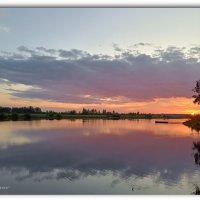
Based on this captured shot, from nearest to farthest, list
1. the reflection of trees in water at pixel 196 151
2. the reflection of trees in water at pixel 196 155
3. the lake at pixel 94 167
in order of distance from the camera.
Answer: the reflection of trees in water at pixel 196 155 → the lake at pixel 94 167 → the reflection of trees in water at pixel 196 151

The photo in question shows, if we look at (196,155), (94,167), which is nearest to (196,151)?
(196,155)

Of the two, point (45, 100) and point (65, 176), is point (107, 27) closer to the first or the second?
point (45, 100)


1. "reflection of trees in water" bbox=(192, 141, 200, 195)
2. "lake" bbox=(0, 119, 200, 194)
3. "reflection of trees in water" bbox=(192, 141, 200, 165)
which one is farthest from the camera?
"reflection of trees in water" bbox=(192, 141, 200, 165)

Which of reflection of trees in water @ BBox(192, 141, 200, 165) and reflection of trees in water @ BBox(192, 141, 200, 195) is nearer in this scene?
reflection of trees in water @ BBox(192, 141, 200, 195)

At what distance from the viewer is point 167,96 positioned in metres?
10.3

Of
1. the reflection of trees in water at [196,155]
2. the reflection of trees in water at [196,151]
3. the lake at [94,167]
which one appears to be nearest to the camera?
the reflection of trees in water at [196,155]

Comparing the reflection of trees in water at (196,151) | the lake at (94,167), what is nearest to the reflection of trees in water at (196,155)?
the reflection of trees in water at (196,151)

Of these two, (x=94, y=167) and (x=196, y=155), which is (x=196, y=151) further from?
(x=94, y=167)

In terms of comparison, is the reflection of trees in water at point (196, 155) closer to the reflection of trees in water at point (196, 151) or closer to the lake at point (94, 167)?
the reflection of trees in water at point (196, 151)

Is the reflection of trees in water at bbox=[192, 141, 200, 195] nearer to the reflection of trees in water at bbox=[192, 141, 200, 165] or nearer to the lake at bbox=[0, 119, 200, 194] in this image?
the reflection of trees in water at bbox=[192, 141, 200, 165]

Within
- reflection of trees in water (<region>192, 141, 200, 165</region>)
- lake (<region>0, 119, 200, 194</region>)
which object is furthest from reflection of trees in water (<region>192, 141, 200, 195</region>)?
lake (<region>0, 119, 200, 194</region>)

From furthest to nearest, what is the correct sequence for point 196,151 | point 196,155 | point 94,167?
point 196,151 < point 196,155 < point 94,167

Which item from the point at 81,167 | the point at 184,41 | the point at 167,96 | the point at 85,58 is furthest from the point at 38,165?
the point at 184,41

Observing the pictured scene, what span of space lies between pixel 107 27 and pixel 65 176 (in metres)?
3.83
